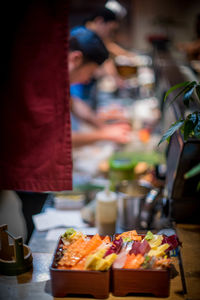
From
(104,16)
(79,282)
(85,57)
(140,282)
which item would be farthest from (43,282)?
(104,16)

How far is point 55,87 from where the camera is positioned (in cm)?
196

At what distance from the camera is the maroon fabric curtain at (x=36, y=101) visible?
1.91 meters

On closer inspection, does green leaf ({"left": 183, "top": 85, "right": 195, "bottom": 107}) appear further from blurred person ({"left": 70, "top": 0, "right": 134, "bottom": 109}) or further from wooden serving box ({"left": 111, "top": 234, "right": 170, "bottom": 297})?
blurred person ({"left": 70, "top": 0, "right": 134, "bottom": 109})

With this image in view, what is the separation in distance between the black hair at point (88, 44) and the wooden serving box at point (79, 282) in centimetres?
222

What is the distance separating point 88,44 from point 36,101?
1.31 metres

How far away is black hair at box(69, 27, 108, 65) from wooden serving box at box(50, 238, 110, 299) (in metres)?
2.22

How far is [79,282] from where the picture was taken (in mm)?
1430

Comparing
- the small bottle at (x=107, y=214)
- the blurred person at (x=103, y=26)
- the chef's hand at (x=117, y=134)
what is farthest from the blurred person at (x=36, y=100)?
the blurred person at (x=103, y=26)

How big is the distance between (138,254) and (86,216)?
1.17 m

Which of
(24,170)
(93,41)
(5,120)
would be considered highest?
(93,41)

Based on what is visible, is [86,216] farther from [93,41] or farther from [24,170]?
[93,41]

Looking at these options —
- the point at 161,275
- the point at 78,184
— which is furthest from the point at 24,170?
the point at 78,184

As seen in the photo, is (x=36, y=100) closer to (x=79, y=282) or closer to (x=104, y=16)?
(x=79, y=282)

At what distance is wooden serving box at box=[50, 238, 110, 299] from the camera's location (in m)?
1.41
